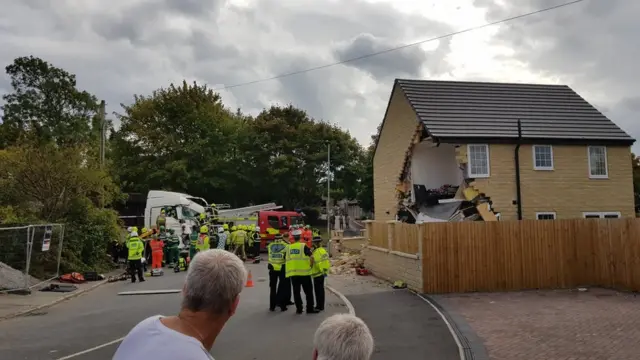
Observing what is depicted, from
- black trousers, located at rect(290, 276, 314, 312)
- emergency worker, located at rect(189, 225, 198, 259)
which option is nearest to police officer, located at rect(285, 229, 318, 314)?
black trousers, located at rect(290, 276, 314, 312)

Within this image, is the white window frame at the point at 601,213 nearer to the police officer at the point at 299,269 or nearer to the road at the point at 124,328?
the road at the point at 124,328

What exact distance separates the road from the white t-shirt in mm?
6262

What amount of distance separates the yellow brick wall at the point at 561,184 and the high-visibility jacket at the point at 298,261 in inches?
484

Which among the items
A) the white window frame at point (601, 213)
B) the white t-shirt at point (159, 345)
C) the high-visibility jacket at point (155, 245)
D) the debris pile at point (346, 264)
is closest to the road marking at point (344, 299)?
the debris pile at point (346, 264)

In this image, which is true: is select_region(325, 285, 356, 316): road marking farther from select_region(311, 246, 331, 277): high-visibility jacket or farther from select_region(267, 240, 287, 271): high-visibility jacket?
select_region(267, 240, 287, 271): high-visibility jacket

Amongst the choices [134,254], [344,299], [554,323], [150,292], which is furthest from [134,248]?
[554,323]

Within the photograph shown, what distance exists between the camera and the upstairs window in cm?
2311

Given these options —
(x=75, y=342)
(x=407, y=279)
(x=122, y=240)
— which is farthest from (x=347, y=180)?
(x=75, y=342)

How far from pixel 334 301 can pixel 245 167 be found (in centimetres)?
3175

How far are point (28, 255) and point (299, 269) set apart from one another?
28.9 feet

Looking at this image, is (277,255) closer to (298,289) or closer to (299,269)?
(299,269)

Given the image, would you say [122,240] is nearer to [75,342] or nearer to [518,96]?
[75,342]

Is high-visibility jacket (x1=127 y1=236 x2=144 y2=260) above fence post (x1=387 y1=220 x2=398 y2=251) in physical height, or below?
below

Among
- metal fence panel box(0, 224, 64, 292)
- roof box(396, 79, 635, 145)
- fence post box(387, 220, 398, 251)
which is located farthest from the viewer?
roof box(396, 79, 635, 145)
